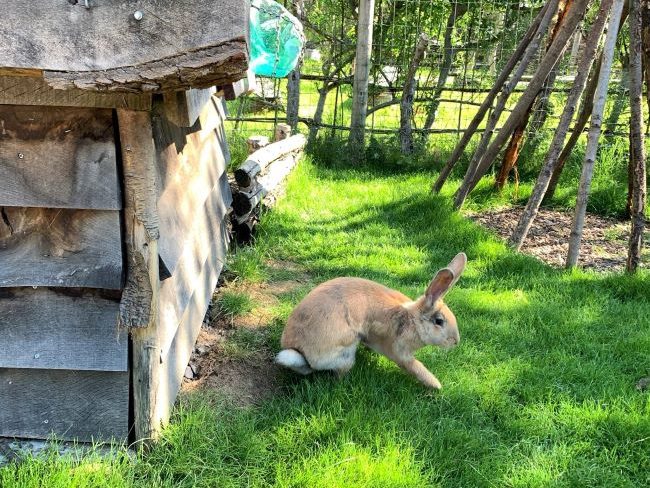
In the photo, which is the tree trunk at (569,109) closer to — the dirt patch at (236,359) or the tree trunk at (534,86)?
the tree trunk at (534,86)

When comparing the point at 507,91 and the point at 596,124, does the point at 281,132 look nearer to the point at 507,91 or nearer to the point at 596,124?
the point at 507,91

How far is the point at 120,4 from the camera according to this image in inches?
61.7

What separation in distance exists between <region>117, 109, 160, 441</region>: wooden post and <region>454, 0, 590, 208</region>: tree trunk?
403 centimetres

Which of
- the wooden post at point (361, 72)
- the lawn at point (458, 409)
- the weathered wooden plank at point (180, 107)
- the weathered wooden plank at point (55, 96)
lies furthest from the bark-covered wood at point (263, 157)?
the weathered wooden plank at point (55, 96)

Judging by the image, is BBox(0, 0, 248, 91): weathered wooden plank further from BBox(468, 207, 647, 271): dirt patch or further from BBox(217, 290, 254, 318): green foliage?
BBox(468, 207, 647, 271): dirt patch

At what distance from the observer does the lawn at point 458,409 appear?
2.62 m

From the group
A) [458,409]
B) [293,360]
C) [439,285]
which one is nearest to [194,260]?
[293,360]

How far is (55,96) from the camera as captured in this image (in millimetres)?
2135

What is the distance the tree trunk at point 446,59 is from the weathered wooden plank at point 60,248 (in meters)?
6.48

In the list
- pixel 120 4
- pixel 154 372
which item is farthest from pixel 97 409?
pixel 120 4

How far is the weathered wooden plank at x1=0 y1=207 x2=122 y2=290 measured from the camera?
2.38 m

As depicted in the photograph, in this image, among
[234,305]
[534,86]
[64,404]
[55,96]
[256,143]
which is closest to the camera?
[55,96]

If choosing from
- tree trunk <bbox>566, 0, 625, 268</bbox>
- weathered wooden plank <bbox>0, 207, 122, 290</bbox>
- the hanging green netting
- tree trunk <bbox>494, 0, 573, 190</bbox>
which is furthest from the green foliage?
tree trunk <bbox>494, 0, 573, 190</bbox>

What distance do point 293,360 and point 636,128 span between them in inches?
136
